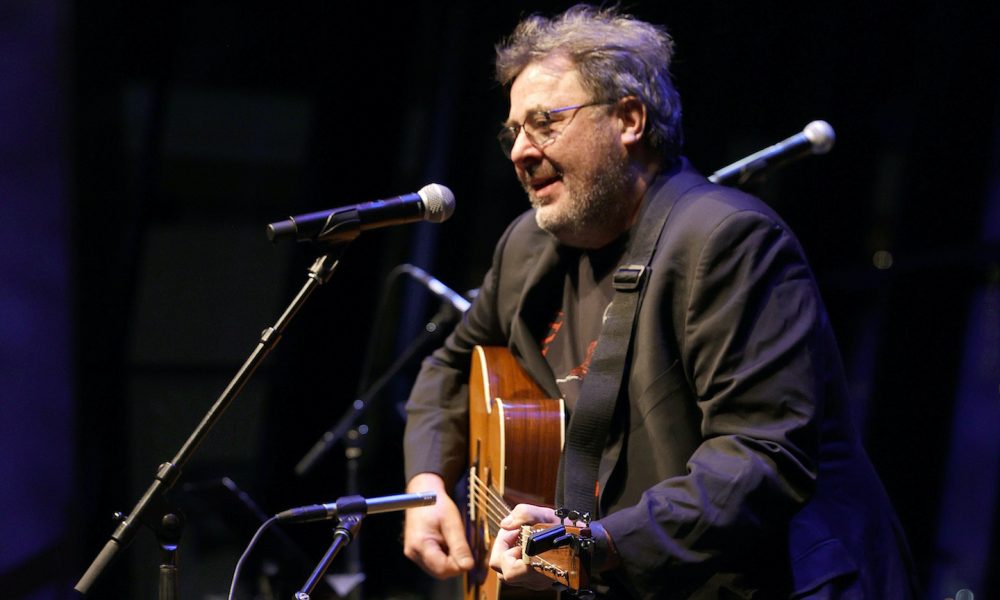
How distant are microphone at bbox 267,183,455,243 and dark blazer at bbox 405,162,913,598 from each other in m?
0.47

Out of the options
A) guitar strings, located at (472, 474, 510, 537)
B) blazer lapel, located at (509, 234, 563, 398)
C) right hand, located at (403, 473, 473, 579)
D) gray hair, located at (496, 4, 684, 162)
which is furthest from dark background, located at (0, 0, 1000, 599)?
gray hair, located at (496, 4, 684, 162)

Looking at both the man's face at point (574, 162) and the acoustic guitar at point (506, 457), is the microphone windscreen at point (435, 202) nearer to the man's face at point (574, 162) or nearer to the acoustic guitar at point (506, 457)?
the man's face at point (574, 162)

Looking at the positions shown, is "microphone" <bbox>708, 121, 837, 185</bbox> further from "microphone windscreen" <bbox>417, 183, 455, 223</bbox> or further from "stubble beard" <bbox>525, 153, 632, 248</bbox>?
"microphone windscreen" <bbox>417, 183, 455, 223</bbox>

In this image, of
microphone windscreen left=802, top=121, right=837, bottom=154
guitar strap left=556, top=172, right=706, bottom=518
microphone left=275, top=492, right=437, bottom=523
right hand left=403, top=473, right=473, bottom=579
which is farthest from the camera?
microphone windscreen left=802, top=121, right=837, bottom=154

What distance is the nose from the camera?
2383 millimetres

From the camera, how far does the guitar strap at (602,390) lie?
2.09m

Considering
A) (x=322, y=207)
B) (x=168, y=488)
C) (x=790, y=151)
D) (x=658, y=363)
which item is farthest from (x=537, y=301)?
(x=322, y=207)

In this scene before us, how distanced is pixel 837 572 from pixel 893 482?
7.20 feet

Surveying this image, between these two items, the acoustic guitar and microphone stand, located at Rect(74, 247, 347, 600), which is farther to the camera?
the acoustic guitar

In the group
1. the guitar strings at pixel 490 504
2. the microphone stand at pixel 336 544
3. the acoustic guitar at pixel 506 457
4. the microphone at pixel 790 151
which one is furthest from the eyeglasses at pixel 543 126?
the microphone stand at pixel 336 544

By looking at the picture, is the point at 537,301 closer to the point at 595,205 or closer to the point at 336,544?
the point at 595,205

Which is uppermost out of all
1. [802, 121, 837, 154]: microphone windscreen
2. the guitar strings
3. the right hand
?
[802, 121, 837, 154]: microphone windscreen

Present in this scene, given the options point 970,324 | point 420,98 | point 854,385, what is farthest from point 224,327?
point 970,324

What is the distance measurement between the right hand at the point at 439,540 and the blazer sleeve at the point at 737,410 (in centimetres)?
72
